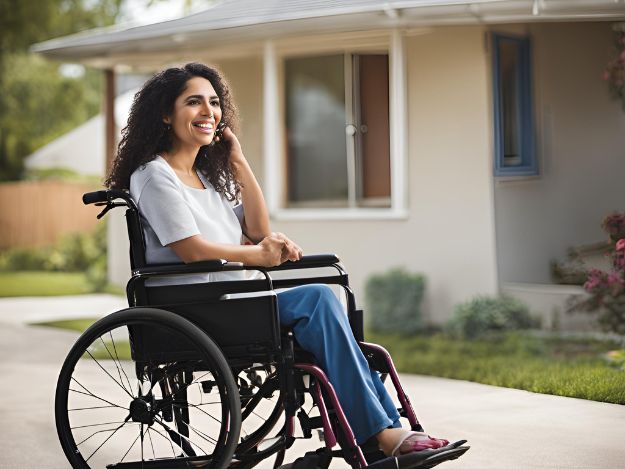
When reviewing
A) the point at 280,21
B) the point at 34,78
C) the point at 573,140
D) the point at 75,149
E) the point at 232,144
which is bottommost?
the point at 232,144

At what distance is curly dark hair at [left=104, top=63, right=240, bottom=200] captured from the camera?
12.2ft

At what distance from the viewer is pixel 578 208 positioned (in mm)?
9438

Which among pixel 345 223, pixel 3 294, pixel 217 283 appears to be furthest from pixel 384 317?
pixel 3 294

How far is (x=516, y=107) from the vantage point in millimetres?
9023

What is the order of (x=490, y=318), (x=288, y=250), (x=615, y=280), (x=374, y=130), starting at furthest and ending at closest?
(x=374, y=130)
(x=490, y=318)
(x=615, y=280)
(x=288, y=250)

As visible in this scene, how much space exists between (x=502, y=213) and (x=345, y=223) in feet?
4.25

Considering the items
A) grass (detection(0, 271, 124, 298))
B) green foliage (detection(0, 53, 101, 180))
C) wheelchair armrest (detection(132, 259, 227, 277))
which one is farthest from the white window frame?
green foliage (detection(0, 53, 101, 180))

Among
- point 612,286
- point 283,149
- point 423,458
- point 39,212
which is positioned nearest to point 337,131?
point 283,149

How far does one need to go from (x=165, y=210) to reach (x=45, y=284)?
435 inches

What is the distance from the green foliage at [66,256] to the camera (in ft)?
54.9

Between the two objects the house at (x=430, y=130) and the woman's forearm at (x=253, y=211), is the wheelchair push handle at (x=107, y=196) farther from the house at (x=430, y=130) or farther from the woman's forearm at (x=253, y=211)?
the house at (x=430, y=130)

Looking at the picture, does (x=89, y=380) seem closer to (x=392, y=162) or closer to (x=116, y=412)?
(x=116, y=412)

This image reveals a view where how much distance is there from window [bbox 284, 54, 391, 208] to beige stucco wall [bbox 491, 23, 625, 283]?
1.33 m

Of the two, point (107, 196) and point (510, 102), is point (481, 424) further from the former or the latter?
point (510, 102)
